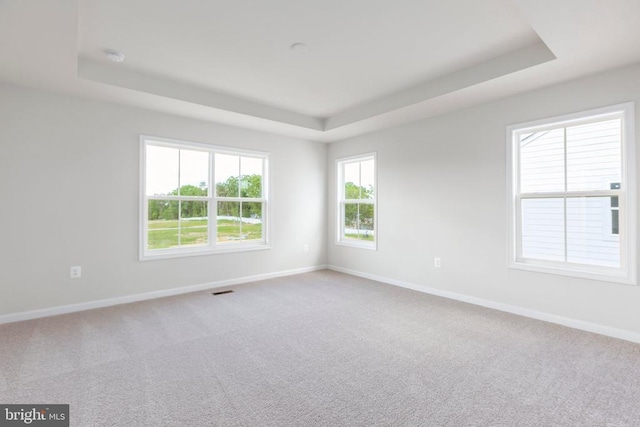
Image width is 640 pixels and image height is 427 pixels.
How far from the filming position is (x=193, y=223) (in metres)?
4.51

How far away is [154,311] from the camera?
354 cm

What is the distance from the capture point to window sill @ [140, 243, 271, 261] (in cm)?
407

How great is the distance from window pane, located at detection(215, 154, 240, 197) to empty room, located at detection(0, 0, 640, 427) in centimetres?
3

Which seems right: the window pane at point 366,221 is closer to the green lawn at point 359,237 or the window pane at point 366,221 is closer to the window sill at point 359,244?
the green lawn at point 359,237

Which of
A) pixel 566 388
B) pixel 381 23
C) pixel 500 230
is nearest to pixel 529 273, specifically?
pixel 500 230

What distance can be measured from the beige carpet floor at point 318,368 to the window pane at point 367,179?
228 centimetres

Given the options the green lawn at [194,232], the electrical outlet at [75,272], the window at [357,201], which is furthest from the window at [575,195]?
the electrical outlet at [75,272]

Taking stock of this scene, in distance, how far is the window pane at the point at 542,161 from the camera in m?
3.27

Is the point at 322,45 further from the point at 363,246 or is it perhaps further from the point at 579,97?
the point at 363,246

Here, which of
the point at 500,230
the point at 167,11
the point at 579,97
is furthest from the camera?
the point at 500,230

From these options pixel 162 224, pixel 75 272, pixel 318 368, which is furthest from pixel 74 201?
pixel 318 368

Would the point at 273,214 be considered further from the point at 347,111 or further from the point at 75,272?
the point at 75,272

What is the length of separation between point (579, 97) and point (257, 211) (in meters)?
4.34

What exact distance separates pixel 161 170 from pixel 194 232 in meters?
0.97
